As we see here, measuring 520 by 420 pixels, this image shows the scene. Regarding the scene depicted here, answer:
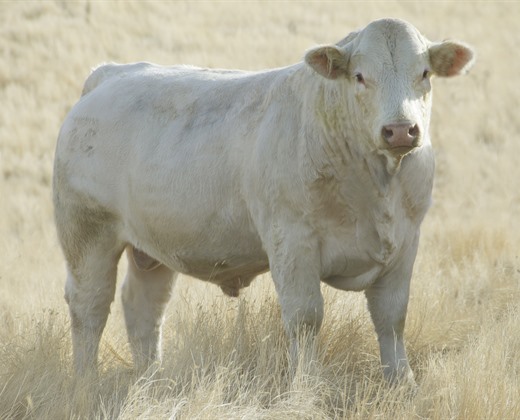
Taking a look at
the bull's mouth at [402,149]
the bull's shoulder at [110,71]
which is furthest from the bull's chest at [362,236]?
the bull's shoulder at [110,71]

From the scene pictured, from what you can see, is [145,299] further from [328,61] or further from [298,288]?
[328,61]

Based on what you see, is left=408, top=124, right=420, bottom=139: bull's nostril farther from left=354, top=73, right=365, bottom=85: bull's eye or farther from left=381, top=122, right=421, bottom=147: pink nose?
left=354, top=73, right=365, bottom=85: bull's eye

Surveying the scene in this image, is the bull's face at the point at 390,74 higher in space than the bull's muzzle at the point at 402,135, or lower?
higher

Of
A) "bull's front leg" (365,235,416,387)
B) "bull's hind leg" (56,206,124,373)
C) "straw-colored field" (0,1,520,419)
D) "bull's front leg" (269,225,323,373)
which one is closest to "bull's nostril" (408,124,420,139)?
"bull's front leg" (269,225,323,373)

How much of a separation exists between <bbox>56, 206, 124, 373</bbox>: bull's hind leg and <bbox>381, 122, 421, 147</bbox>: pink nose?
7.65ft

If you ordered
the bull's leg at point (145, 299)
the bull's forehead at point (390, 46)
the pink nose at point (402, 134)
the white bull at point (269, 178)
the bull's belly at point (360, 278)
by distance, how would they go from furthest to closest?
the bull's leg at point (145, 299) → the bull's belly at point (360, 278) → the white bull at point (269, 178) → the bull's forehead at point (390, 46) → the pink nose at point (402, 134)

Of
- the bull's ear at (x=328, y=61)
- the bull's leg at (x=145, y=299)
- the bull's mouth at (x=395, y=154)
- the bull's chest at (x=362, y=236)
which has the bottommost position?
the bull's leg at (x=145, y=299)

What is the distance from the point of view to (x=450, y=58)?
209 inches

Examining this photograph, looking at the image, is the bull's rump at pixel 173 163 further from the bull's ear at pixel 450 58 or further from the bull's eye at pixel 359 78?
the bull's ear at pixel 450 58

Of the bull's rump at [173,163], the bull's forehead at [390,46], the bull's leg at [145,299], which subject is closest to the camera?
the bull's forehead at [390,46]

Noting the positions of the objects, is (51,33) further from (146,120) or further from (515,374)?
(515,374)

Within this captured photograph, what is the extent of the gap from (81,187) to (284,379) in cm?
197

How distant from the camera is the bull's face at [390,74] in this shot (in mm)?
4906

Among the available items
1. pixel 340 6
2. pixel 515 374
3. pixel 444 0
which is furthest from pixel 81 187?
pixel 444 0
